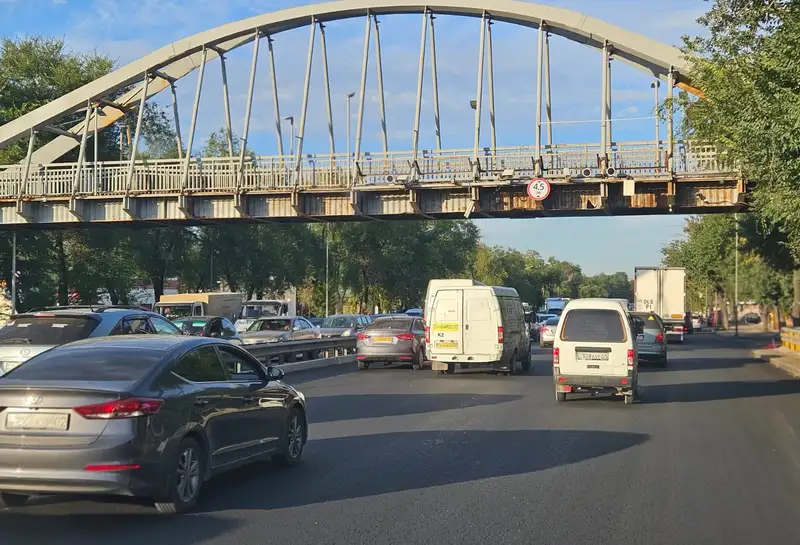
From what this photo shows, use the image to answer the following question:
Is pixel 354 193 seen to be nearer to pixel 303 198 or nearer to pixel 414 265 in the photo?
pixel 303 198

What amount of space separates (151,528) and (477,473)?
3751 mm

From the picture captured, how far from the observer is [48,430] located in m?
6.97

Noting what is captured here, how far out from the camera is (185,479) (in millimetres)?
7570

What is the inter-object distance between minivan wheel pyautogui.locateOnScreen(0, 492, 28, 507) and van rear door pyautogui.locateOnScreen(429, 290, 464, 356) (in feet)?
51.9

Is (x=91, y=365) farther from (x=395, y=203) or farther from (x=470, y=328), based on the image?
(x=395, y=203)

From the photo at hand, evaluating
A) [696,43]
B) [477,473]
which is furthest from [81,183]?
[477,473]

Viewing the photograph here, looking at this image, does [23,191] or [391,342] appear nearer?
[391,342]

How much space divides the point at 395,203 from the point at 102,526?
86.6 ft

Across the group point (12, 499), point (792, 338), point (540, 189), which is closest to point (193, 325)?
point (540, 189)

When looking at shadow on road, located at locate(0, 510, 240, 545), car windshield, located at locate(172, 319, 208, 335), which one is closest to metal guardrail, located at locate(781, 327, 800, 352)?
car windshield, located at locate(172, 319, 208, 335)

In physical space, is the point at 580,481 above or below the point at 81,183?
below

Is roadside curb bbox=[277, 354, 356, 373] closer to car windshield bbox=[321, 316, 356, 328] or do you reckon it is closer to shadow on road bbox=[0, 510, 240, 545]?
car windshield bbox=[321, 316, 356, 328]

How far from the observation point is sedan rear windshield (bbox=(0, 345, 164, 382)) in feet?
24.5

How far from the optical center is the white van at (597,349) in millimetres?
16234
